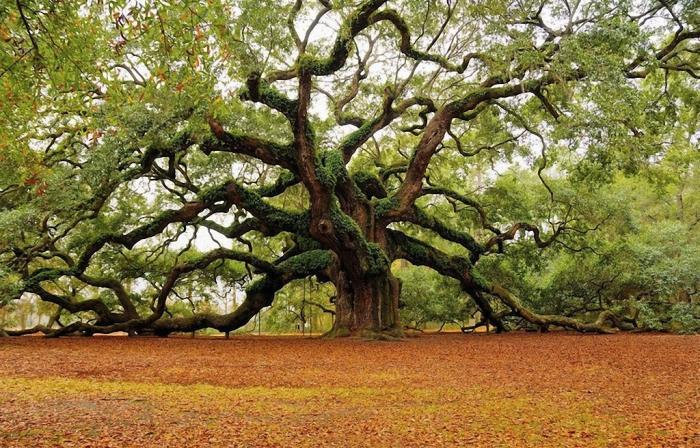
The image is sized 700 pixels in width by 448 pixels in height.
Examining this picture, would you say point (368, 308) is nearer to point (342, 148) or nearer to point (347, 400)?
point (342, 148)

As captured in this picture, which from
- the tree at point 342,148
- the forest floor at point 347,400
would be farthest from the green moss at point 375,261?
the forest floor at point 347,400

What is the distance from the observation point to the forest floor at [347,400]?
3.70 m

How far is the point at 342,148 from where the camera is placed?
13375mm

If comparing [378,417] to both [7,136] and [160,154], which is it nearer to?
[7,136]

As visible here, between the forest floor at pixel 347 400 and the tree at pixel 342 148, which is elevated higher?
the tree at pixel 342 148

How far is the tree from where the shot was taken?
9.39 metres

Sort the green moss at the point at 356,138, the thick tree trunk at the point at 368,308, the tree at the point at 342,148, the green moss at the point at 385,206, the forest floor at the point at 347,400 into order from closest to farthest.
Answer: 1. the forest floor at the point at 347,400
2. the tree at the point at 342,148
3. the thick tree trunk at the point at 368,308
4. the green moss at the point at 356,138
5. the green moss at the point at 385,206

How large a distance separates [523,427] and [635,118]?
25.4 feet

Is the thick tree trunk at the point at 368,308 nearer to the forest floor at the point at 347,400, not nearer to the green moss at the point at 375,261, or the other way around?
the green moss at the point at 375,261

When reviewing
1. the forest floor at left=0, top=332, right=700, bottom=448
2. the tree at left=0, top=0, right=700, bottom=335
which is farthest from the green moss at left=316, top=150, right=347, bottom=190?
the forest floor at left=0, top=332, right=700, bottom=448

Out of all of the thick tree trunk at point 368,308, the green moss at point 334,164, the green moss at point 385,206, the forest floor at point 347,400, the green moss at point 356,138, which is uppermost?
the green moss at point 356,138

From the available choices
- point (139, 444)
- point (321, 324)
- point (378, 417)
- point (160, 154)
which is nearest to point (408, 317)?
point (321, 324)

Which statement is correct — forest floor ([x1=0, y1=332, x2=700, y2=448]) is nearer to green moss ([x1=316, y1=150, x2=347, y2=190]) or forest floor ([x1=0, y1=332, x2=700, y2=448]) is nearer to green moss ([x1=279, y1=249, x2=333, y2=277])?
green moss ([x1=279, y1=249, x2=333, y2=277])

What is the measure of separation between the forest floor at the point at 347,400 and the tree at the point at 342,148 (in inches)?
102
